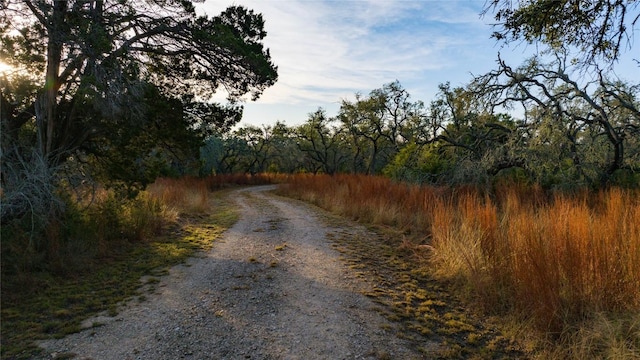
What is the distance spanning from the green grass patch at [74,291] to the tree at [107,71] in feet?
5.24

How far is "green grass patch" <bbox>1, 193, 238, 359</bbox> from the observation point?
335 centimetres

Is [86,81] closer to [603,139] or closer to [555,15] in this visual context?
[555,15]

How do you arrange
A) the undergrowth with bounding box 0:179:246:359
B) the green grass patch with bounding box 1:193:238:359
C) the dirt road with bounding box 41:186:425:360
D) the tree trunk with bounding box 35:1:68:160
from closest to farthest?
1. the dirt road with bounding box 41:186:425:360
2. the green grass patch with bounding box 1:193:238:359
3. the undergrowth with bounding box 0:179:246:359
4. the tree trunk with bounding box 35:1:68:160

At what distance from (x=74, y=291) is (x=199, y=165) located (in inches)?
188

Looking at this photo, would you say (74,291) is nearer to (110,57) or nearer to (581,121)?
(110,57)

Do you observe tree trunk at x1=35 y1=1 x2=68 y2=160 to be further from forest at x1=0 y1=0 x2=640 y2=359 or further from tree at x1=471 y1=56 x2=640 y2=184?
tree at x1=471 y1=56 x2=640 y2=184

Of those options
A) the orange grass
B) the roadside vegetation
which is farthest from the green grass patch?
the orange grass

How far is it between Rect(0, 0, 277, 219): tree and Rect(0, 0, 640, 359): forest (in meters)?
0.03

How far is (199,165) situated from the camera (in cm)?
879

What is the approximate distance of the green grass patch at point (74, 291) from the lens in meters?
3.35

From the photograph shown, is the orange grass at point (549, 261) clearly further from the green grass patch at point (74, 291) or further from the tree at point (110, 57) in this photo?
the tree at point (110, 57)

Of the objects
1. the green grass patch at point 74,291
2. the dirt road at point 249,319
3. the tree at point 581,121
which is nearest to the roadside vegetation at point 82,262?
the green grass patch at point 74,291

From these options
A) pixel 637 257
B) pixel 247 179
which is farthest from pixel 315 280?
pixel 247 179

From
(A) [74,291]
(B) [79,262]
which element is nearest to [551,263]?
(A) [74,291]
